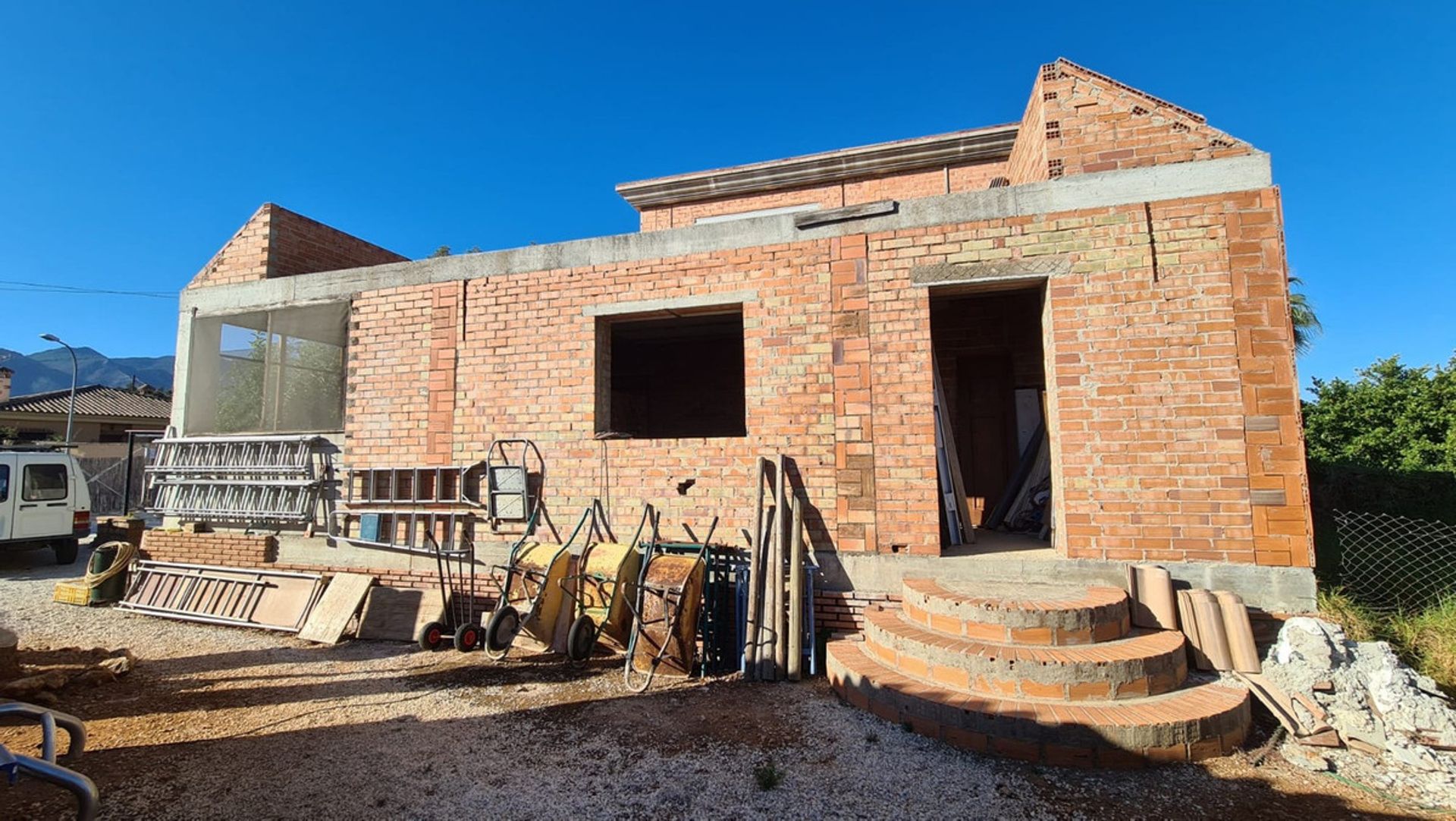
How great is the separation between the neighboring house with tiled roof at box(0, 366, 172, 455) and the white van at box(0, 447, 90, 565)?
41.1 ft

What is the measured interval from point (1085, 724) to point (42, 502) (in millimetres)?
15932

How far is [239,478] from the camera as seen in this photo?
7.95 m

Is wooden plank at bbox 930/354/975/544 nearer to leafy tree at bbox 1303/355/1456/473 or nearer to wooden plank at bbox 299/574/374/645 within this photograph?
wooden plank at bbox 299/574/374/645

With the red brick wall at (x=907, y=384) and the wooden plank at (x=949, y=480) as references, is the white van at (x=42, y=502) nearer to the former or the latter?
the red brick wall at (x=907, y=384)

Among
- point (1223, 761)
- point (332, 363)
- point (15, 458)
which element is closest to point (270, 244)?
point (332, 363)

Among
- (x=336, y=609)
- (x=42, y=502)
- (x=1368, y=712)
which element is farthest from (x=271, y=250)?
(x=1368, y=712)

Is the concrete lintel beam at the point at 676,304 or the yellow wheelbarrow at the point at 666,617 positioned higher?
the concrete lintel beam at the point at 676,304

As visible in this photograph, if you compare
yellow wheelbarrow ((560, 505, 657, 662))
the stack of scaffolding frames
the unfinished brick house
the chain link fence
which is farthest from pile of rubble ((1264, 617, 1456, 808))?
the stack of scaffolding frames

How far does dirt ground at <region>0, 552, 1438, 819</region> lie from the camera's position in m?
3.43

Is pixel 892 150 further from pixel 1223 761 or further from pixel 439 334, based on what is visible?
pixel 1223 761

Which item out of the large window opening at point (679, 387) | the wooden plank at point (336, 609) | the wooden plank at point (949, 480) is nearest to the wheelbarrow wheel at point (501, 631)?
the wooden plank at point (336, 609)

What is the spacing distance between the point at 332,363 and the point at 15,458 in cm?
790

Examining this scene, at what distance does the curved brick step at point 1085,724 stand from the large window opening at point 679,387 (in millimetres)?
6391

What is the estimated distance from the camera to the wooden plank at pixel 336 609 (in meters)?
6.60
